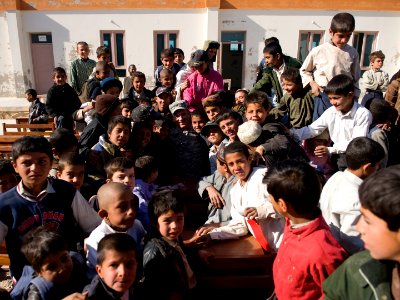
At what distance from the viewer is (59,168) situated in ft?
9.36

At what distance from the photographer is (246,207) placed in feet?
8.14

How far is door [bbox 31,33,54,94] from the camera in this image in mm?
13481

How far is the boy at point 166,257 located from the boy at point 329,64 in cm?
239

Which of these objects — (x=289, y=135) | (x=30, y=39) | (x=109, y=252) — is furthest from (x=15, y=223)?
(x=30, y=39)

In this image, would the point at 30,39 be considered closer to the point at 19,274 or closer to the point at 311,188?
A: the point at 19,274

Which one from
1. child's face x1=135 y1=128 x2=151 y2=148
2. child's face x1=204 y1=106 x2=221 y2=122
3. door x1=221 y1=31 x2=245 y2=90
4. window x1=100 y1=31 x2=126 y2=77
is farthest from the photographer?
door x1=221 y1=31 x2=245 y2=90

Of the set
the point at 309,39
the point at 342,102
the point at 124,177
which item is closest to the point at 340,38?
the point at 342,102

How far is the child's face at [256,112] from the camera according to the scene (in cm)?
344

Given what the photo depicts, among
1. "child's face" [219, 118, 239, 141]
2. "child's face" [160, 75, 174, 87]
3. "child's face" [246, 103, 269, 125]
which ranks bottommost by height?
"child's face" [219, 118, 239, 141]

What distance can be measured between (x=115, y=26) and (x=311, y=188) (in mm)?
12900

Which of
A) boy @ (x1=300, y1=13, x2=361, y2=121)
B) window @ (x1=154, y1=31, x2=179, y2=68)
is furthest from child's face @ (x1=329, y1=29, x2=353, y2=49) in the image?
window @ (x1=154, y1=31, x2=179, y2=68)

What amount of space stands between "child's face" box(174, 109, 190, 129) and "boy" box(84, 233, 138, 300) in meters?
2.35

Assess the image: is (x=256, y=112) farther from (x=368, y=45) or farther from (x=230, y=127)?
(x=368, y=45)

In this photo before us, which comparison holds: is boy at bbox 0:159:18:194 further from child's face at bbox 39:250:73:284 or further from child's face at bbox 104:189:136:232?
child's face at bbox 39:250:73:284
